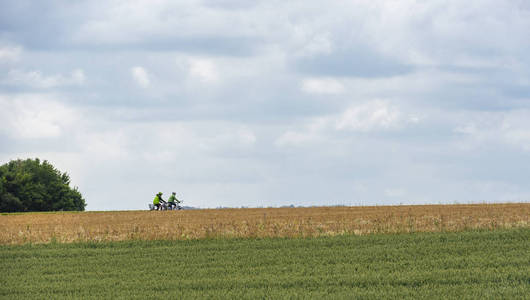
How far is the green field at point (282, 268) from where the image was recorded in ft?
47.7

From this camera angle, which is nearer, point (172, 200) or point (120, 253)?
point (120, 253)

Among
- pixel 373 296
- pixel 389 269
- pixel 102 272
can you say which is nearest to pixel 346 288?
pixel 373 296

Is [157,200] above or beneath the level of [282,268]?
above

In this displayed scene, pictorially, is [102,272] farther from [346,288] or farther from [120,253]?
[346,288]

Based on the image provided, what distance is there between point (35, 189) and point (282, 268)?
6943cm

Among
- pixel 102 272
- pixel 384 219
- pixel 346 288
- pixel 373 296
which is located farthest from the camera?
pixel 384 219

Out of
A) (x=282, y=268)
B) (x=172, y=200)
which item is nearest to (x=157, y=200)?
(x=172, y=200)

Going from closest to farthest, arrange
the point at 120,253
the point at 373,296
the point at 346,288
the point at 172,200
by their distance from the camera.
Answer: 1. the point at 373,296
2. the point at 346,288
3. the point at 120,253
4. the point at 172,200

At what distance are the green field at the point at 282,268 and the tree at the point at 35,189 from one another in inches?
2144

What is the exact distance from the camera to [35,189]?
80000 millimetres

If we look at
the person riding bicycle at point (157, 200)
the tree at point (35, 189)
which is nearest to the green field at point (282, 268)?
the person riding bicycle at point (157, 200)

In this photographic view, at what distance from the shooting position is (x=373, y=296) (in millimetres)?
13586

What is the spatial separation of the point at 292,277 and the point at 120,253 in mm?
8264

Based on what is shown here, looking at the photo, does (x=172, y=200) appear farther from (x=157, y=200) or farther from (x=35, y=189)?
(x=35, y=189)
